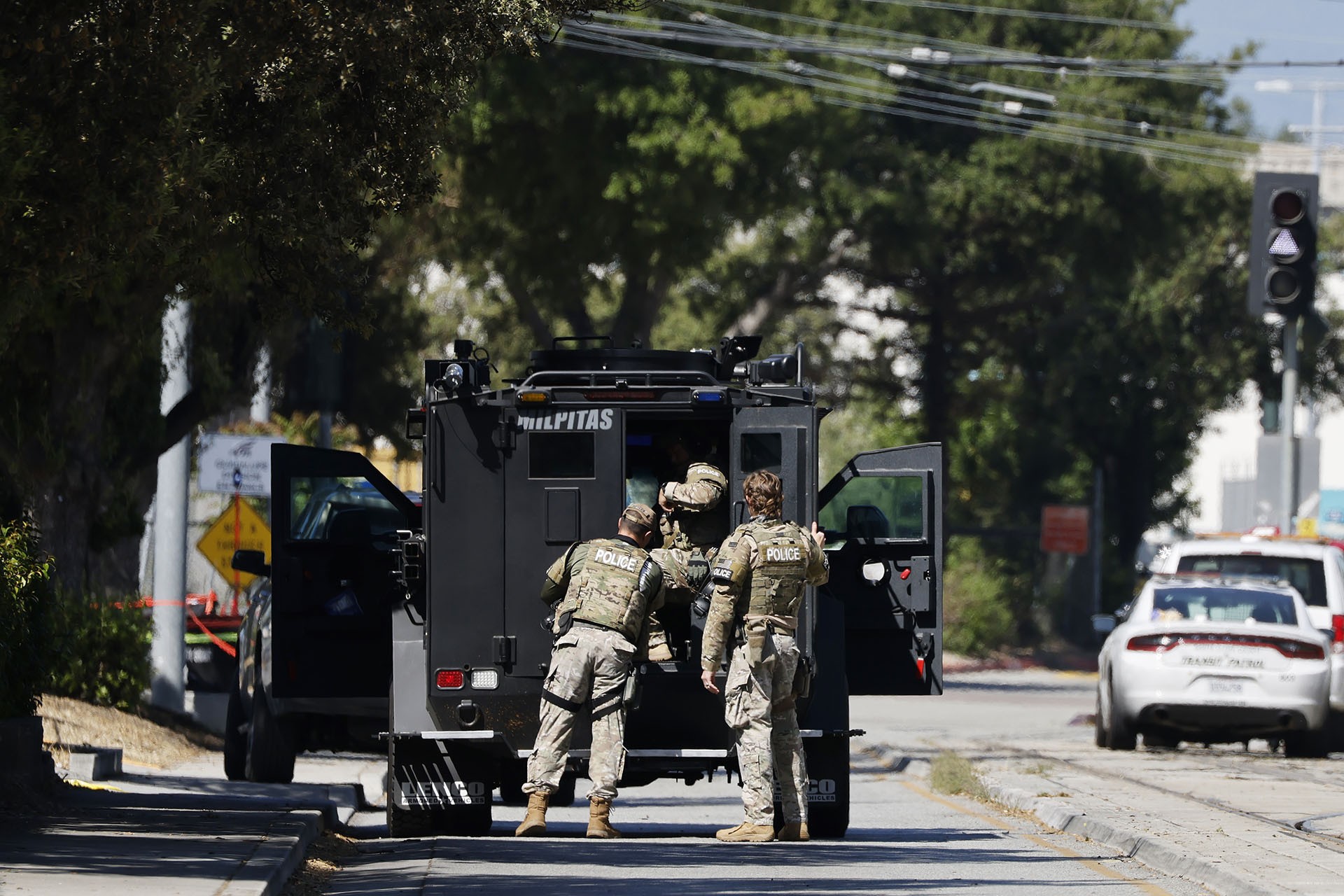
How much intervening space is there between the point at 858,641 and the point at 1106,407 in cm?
3667

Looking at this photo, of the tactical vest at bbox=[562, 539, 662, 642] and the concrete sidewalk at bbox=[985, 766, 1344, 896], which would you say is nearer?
the concrete sidewalk at bbox=[985, 766, 1344, 896]

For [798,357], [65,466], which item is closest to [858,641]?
[798,357]

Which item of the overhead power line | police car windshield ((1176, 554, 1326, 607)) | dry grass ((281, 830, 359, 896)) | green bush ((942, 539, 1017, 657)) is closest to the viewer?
dry grass ((281, 830, 359, 896))

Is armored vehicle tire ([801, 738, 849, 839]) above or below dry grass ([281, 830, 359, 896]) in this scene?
above

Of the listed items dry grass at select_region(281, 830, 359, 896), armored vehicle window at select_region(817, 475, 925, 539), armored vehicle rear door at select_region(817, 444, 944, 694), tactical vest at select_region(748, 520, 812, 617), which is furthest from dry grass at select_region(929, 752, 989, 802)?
dry grass at select_region(281, 830, 359, 896)

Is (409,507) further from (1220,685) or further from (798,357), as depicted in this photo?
(1220,685)

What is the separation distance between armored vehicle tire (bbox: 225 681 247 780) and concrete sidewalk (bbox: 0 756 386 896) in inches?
11.6

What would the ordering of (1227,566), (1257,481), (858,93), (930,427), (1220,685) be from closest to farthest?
1. (1220,685)
2. (1227,566)
3. (1257,481)
4. (858,93)
5. (930,427)

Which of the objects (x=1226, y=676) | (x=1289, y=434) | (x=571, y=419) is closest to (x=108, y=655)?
(x=571, y=419)

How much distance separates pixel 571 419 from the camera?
11.9 m

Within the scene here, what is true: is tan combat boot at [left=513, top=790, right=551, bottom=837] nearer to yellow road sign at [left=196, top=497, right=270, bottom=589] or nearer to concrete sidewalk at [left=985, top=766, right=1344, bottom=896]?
concrete sidewalk at [left=985, top=766, right=1344, bottom=896]

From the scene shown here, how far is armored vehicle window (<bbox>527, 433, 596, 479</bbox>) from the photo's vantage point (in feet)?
39.2

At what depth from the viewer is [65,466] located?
731 inches

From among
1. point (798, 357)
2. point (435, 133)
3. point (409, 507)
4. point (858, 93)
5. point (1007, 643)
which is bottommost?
point (1007, 643)
